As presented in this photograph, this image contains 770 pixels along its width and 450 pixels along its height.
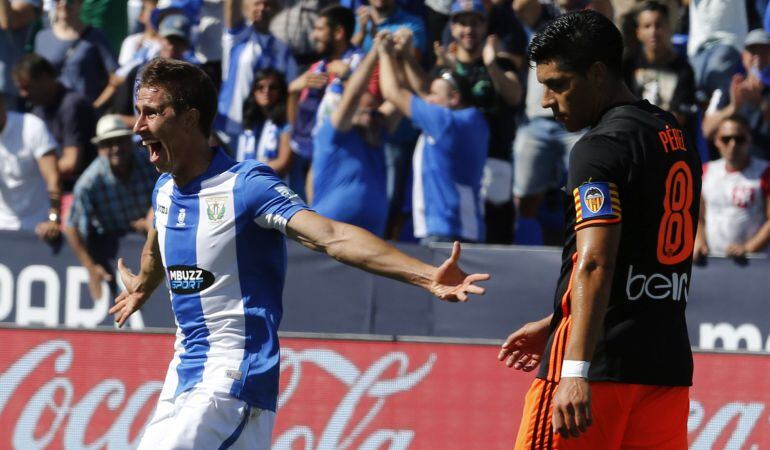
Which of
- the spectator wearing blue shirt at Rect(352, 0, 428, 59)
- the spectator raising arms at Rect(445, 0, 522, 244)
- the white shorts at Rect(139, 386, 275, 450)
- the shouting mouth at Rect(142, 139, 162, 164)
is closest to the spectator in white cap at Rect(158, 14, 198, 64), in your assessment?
the spectator wearing blue shirt at Rect(352, 0, 428, 59)

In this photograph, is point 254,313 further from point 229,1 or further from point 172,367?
point 229,1

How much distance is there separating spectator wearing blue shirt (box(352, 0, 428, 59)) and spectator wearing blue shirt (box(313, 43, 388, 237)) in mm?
1071

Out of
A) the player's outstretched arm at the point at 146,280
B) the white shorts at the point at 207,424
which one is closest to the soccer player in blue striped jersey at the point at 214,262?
the white shorts at the point at 207,424

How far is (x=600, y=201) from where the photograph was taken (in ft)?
14.1

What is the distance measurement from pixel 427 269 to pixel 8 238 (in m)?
6.31

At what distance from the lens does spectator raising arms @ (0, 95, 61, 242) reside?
10797 millimetres

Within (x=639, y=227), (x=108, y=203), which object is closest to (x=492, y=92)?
(x=108, y=203)

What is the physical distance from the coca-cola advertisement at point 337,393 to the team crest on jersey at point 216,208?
2883 mm

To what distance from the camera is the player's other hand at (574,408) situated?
4.27 metres

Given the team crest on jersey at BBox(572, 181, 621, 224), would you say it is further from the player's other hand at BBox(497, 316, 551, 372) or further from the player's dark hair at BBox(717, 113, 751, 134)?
the player's dark hair at BBox(717, 113, 751, 134)

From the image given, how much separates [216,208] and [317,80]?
572 centimetres

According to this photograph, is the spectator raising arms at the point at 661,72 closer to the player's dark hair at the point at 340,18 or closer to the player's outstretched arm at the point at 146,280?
the player's dark hair at the point at 340,18

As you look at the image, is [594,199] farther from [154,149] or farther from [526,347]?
[154,149]

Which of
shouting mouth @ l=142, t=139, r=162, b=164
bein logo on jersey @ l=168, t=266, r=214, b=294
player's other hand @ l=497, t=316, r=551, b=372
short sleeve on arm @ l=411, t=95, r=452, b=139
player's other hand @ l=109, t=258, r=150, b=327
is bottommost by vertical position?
player's other hand @ l=109, t=258, r=150, b=327
